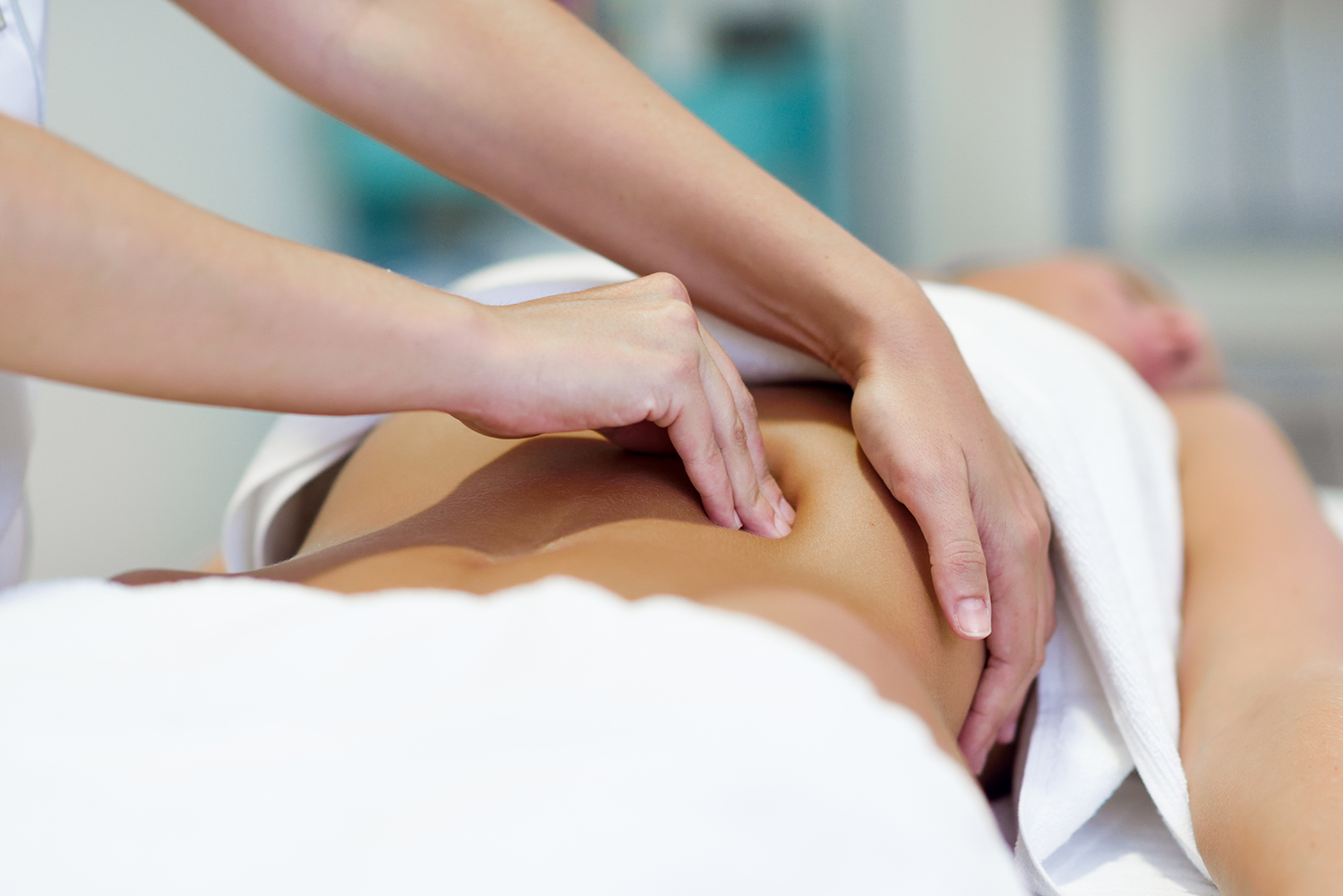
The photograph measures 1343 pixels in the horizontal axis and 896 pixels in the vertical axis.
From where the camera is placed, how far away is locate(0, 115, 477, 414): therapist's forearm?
0.42m

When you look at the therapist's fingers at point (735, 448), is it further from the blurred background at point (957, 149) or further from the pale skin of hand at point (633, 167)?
the blurred background at point (957, 149)

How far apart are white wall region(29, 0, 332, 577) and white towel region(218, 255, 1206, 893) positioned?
49.4 inches

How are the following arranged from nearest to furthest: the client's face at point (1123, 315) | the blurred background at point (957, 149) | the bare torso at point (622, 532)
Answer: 1. the bare torso at point (622, 532)
2. the client's face at point (1123, 315)
3. the blurred background at point (957, 149)

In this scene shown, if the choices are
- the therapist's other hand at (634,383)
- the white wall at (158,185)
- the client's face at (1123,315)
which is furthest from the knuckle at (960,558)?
the white wall at (158,185)

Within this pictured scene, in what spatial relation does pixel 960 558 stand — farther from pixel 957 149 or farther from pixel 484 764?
pixel 957 149

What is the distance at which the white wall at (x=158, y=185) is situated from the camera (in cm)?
194

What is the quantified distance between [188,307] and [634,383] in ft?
0.75

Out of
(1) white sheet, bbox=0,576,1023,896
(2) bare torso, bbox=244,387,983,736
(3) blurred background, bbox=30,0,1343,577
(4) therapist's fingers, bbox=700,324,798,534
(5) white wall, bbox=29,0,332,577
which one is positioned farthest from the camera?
(3) blurred background, bbox=30,0,1343,577

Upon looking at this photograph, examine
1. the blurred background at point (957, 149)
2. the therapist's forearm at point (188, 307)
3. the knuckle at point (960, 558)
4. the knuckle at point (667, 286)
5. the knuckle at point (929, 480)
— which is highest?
the therapist's forearm at point (188, 307)

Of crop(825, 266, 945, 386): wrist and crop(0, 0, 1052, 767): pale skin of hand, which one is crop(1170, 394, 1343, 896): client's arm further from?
crop(825, 266, 945, 386): wrist

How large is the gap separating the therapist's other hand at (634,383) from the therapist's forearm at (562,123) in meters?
0.13

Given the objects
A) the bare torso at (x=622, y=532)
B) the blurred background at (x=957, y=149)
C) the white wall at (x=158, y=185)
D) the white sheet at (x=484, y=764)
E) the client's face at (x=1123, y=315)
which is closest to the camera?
the white sheet at (x=484, y=764)

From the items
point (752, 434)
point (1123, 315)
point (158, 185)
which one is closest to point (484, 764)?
point (752, 434)

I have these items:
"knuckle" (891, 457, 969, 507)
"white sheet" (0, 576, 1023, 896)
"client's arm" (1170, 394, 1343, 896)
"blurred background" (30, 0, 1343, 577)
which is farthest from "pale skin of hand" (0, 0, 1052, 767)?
"blurred background" (30, 0, 1343, 577)
